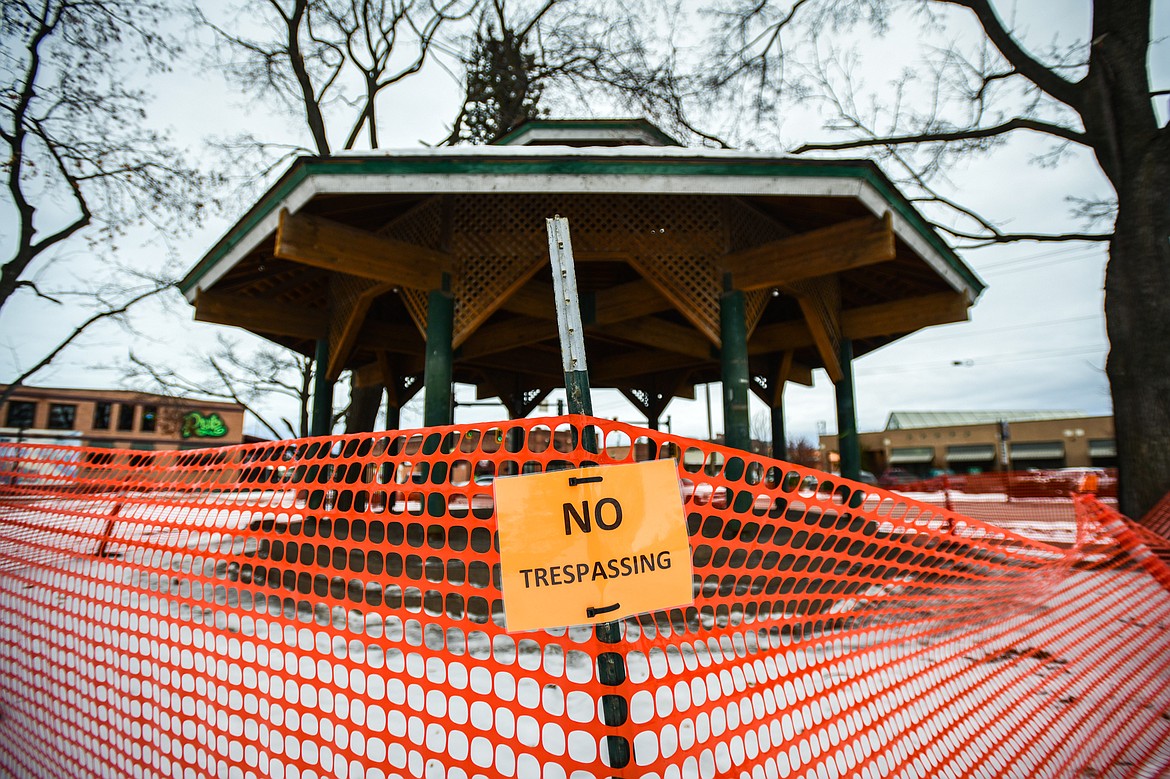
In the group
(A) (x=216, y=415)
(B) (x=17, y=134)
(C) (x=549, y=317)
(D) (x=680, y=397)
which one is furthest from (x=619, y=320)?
(A) (x=216, y=415)

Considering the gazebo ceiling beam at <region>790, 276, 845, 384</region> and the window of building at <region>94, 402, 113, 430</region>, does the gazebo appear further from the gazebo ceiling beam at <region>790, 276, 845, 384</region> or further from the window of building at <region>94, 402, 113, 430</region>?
the window of building at <region>94, 402, 113, 430</region>

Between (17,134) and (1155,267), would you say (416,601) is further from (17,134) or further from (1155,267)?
(17,134)

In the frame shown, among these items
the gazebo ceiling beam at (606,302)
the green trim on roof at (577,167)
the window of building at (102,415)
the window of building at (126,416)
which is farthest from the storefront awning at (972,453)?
the window of building at (102,415)

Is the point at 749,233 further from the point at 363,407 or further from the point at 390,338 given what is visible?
the point at 363,407

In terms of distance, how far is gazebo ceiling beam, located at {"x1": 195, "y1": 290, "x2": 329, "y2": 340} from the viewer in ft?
22.4

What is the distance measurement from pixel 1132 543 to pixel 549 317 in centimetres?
588

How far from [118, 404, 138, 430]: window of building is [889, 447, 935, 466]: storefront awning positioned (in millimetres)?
62342

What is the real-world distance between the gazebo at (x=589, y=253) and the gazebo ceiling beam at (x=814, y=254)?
2 centimetres

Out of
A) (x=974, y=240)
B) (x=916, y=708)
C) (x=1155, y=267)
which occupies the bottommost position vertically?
(x=916, y=708)

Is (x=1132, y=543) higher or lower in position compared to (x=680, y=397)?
lower

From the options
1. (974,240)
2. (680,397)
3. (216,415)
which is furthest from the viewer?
(216,415)

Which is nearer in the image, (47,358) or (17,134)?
(17,134)

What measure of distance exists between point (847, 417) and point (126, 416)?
171 ft

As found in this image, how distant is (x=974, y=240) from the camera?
988 cm
